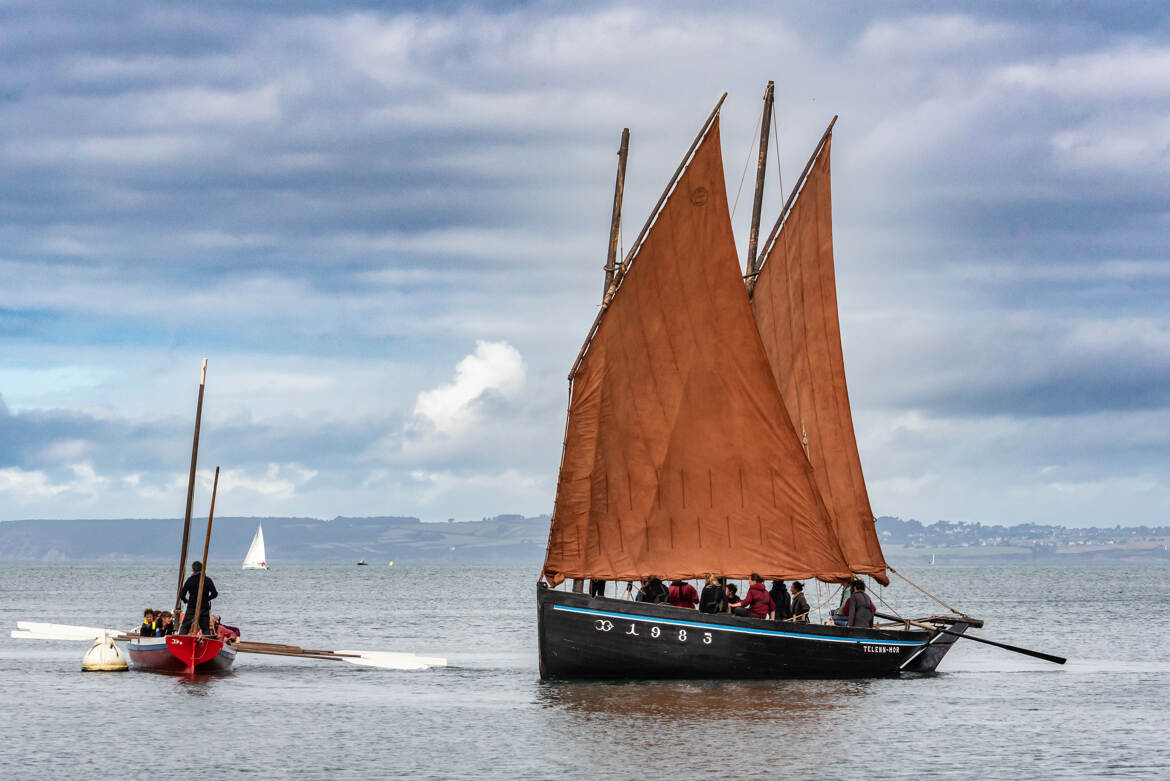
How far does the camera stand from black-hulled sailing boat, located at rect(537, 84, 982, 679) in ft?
149

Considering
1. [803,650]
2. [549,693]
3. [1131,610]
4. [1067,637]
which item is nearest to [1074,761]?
[803,650]

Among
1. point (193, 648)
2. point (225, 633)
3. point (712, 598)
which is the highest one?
point (712, 598)

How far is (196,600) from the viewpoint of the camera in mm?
48562

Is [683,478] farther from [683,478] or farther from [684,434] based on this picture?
[684,434]

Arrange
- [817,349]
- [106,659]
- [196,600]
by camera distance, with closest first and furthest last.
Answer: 1. [196,600]
2. [817,349]
3. [106,659]

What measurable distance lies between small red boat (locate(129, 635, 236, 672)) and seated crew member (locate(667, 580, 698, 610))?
15103 mm

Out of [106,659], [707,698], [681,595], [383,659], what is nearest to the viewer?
[707,698]

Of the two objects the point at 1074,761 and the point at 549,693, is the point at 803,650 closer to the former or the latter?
the point at 549,693

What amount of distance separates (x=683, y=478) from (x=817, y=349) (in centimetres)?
912

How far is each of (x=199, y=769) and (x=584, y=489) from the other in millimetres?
16293

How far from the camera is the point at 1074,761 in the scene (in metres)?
36.4

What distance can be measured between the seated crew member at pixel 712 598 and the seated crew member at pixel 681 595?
3.45 ft

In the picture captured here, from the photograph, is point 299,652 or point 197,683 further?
point 299,652

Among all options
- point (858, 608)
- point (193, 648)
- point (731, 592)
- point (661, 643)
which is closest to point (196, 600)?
point (193, 648)
